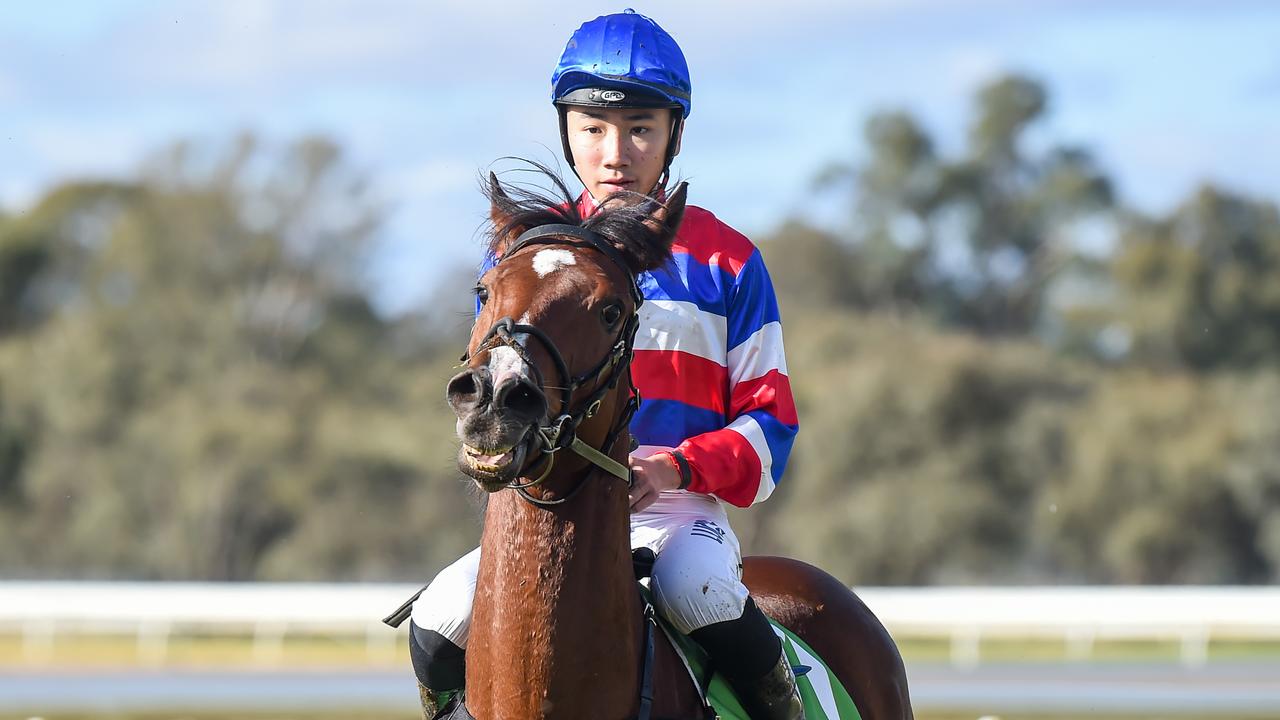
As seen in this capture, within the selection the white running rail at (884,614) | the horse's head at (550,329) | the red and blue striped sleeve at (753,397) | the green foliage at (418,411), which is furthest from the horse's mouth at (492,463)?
the green foliage at (418,411)

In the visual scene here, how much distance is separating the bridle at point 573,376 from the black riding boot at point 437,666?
1.95 feet

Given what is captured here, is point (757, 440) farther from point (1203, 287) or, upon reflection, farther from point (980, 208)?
point (980, 208)

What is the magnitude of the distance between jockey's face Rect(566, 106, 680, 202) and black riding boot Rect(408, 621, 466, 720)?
1.28 meters

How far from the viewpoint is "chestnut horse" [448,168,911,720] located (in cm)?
338

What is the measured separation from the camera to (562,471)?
362 centimetres

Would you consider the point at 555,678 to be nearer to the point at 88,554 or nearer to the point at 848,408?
the point at 848,408

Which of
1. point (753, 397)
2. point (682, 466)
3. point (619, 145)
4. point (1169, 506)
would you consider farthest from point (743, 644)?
point (1169, 506)

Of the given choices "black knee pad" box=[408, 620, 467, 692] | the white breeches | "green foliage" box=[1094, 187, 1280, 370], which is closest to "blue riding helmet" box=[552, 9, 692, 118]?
the white breeches

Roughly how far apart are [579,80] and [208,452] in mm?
30022

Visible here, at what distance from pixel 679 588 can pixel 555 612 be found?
456 mm

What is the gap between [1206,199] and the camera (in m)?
39.4

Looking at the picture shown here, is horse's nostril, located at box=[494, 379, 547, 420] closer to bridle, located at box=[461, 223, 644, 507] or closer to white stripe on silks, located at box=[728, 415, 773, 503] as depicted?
bridle, located at box=[461, 223, 644, 507]

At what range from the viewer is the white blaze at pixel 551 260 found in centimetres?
359

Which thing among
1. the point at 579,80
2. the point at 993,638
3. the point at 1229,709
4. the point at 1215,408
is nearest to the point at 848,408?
the point at 1215,408
